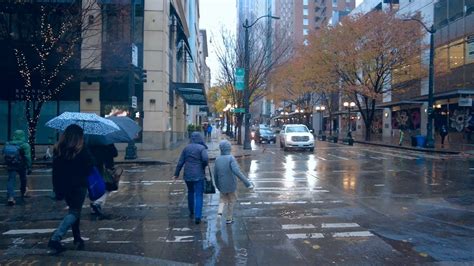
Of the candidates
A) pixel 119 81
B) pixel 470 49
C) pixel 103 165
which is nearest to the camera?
pixel 103 165

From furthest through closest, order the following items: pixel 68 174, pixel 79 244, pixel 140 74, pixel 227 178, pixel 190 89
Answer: pixel 190 89, pixel 140 74, pixel 227 178, pixel 79 244, pixel 68 174

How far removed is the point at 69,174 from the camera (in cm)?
613

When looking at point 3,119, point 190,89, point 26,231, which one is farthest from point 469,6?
point 26,231

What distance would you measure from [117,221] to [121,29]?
20.8 metres

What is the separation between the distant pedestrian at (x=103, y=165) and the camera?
8.87m

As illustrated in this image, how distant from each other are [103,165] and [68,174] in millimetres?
2880

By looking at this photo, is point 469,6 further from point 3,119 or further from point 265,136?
point 3,119

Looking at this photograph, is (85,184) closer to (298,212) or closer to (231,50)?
(298,212)

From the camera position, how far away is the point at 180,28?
116 feet

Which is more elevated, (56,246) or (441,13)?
(441,13)

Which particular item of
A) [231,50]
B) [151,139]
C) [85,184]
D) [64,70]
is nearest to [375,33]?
[231,50]

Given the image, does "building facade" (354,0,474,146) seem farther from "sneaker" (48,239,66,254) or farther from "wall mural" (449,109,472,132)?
"sneaker" (48,239,66,254)

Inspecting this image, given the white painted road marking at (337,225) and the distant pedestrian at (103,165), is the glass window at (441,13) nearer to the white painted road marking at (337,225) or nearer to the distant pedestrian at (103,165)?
the white painted road marking at (337,225)

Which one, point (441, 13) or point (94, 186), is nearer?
point (94, 186)
